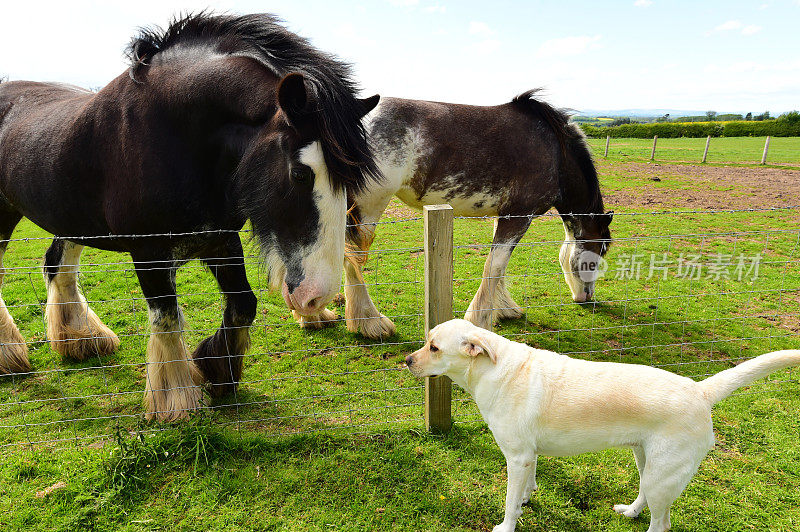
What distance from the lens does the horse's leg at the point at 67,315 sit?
471 cm

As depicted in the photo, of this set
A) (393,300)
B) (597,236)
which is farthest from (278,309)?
(597,236)

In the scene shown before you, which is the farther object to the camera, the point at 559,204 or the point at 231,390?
the point at 559,204

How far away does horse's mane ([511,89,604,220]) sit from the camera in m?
5.38

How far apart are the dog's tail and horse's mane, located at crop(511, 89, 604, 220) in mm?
3495

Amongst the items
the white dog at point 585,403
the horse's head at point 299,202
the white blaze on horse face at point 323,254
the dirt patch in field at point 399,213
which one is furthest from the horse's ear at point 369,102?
the dirt patch in field at point 399,213

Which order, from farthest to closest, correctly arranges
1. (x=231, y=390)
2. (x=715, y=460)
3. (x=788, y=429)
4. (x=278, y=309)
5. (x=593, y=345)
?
(x=278, y=309), (x=593, y=345), (x=231, y=390), (x=788, y=429), (x=715, y=460)

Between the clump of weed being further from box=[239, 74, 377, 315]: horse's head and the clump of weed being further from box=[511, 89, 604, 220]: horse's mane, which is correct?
box=[511, 89, 604, 220]: horse's mane

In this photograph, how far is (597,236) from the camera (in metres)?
5.87

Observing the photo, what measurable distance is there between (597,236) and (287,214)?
4.40 meters

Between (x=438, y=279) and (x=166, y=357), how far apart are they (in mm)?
2197

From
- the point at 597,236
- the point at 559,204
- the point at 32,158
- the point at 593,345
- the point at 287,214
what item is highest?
the point at 32,158

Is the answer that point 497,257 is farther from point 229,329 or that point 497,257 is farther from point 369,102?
point 229,329

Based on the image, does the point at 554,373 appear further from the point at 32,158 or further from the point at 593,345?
the point at 32,158

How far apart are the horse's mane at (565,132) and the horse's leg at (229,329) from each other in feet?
12.1
